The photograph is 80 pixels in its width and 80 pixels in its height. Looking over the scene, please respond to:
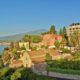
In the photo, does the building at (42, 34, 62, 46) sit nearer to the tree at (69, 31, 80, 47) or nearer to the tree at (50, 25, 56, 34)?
the tree at (69, 31, 80, 47)

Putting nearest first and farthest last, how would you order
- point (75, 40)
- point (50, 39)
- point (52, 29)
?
point (75, 40) < point (50, 39) < point (52, 29)

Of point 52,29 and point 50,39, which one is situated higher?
point 52,29

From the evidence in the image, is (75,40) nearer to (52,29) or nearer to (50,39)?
(50,39)

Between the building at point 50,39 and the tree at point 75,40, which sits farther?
the building at point 50,39

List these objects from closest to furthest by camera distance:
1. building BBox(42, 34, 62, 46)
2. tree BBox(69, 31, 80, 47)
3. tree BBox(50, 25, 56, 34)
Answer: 1. tree BBox(69, 31, 80, 47)
2. building BBox(42, 34, 62, 46)
3. tree BBox(50, 25, 56, 34)

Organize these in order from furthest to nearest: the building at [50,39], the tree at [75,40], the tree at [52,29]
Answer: the tree at [52,29]
the building at [50,39]
the tree at [75,40]

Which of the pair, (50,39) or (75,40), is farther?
(50,39)

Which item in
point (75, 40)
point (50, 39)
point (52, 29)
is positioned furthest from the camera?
point (52, 29)

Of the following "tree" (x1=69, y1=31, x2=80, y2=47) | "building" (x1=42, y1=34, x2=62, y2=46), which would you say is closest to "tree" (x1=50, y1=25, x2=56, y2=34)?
"building" (x1=42, y1=34, x2=62, y2=46)

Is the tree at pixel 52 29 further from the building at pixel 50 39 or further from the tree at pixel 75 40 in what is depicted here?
the tree at pixel 75 40

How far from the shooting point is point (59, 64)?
3005 centimetres

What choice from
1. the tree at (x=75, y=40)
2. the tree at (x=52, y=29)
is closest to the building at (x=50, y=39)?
the tree at (x=75, y=40)

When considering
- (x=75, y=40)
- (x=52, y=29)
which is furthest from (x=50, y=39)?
(x=52, y=29)

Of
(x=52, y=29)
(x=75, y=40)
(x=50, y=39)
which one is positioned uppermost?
(x=52, y=29)
